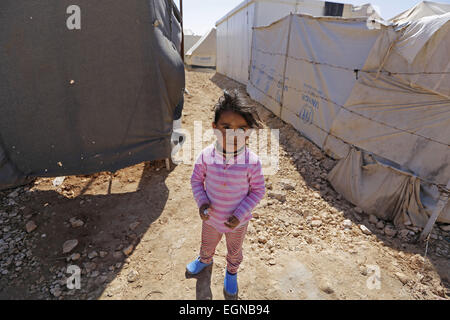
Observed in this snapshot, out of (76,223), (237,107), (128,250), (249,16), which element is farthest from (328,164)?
(249,16)

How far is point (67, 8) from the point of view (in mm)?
2184

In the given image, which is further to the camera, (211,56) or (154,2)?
(211,56)

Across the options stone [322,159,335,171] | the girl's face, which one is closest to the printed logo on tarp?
stone [322,159,335,171]

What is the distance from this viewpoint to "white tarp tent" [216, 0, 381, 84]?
30.5 ft

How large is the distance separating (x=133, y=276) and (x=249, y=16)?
420 inches

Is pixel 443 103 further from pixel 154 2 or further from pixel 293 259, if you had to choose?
pixel 154 2

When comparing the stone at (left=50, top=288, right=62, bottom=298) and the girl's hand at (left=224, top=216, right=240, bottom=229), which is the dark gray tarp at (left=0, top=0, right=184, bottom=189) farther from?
the girl's hand at (left=224, top=216, right=240, bottom=229)

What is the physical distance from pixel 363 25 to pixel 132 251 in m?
4.09

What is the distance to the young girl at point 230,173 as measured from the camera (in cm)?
130

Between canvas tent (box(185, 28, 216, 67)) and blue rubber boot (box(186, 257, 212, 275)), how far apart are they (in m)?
18.4

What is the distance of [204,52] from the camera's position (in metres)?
18.5

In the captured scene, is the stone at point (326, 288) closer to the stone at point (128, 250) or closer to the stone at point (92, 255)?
the stone at point (128, 250)
